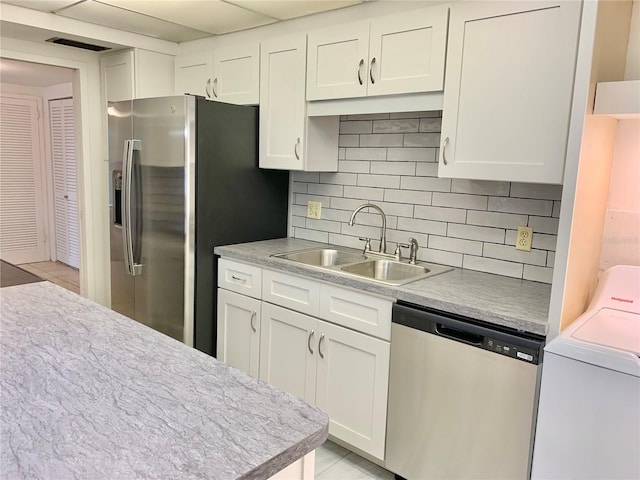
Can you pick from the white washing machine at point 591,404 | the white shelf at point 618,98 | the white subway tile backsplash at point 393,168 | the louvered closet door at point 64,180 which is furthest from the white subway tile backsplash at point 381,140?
the louvered closet door at point 64,180

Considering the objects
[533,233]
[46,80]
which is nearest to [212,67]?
[533,233]

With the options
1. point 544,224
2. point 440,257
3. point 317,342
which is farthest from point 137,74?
point 544,224

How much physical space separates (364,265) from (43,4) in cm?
231

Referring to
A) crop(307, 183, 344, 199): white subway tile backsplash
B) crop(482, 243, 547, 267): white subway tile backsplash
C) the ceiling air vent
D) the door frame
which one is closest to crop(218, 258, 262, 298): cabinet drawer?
crop(307, 183, 344, 199): white subway tile backsplash

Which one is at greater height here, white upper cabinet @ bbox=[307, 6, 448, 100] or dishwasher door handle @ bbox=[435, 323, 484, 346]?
white upper cabinet @ bbox=[307, 6, 448, 100]

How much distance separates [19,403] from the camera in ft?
3.14

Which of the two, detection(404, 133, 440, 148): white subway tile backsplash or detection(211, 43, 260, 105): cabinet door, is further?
detection(211, 43, 260, 105): cabinet door

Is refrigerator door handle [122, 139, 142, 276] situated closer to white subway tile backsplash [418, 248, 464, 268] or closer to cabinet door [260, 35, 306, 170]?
cabinet door [260, 35, 306, 170]

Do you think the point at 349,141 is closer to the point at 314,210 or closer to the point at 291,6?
the point at 314,210

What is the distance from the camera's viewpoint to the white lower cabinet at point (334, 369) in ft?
6.93

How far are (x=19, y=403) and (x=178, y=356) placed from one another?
36 cm

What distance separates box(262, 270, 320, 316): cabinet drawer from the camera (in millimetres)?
2324

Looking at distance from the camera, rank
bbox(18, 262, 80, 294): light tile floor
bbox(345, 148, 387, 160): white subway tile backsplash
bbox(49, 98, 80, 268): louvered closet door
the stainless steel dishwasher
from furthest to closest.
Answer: bbox(49, 98, 80, 268): louvered closet door
bbox(18, 262, 80, 294): light tile floor
bbox(345, 148, 387, 160): white subway tile backsplash
the stainless steel dishwasher

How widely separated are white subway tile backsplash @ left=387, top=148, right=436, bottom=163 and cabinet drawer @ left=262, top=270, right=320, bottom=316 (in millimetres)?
856
